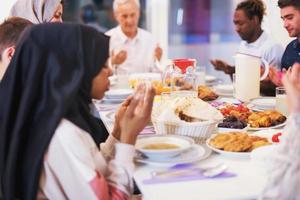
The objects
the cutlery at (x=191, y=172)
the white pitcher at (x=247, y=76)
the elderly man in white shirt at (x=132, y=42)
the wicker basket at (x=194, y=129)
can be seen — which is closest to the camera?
the cutlery at (x=191, y=172)

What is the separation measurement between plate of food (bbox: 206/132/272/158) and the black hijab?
42 centimetres

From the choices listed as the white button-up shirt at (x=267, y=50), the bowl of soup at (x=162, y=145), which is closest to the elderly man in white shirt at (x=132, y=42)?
the white button-up shirt at (x=267, y=50)

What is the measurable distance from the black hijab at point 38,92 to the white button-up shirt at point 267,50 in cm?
199

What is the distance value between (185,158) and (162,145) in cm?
11

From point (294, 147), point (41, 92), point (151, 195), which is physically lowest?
point (151, 195)

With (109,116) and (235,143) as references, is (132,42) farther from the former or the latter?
(235,143)

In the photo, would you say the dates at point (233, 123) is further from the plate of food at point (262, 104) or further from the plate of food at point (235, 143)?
the plate of food at point (262, 104)

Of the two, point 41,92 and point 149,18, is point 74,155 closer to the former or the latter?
point 41,92

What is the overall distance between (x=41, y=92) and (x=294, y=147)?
68 cm

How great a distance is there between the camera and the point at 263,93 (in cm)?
233

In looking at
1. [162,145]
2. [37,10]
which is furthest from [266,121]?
[37,10]

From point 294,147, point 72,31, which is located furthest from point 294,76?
point 72,31

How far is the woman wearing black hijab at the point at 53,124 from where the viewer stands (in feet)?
3.48

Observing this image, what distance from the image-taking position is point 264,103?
1.84m
